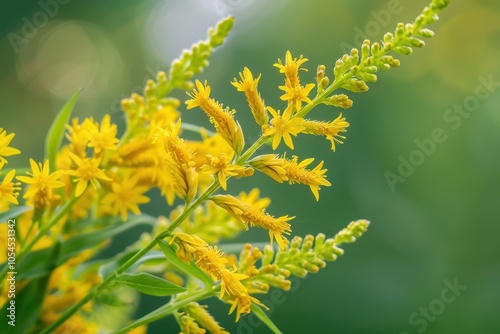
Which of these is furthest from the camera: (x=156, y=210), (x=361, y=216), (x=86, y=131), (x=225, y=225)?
(x=361, y=216)

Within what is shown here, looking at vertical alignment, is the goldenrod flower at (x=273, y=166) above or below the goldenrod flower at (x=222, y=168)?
below

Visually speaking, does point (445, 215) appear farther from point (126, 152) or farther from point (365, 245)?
point (126, 152)

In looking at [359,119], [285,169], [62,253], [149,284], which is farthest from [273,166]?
[359,119]

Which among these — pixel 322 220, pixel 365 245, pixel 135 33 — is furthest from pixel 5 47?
pixel 365 245

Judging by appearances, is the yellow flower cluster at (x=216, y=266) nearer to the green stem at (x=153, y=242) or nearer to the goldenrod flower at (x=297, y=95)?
the green stem at (x=153, y=242)
